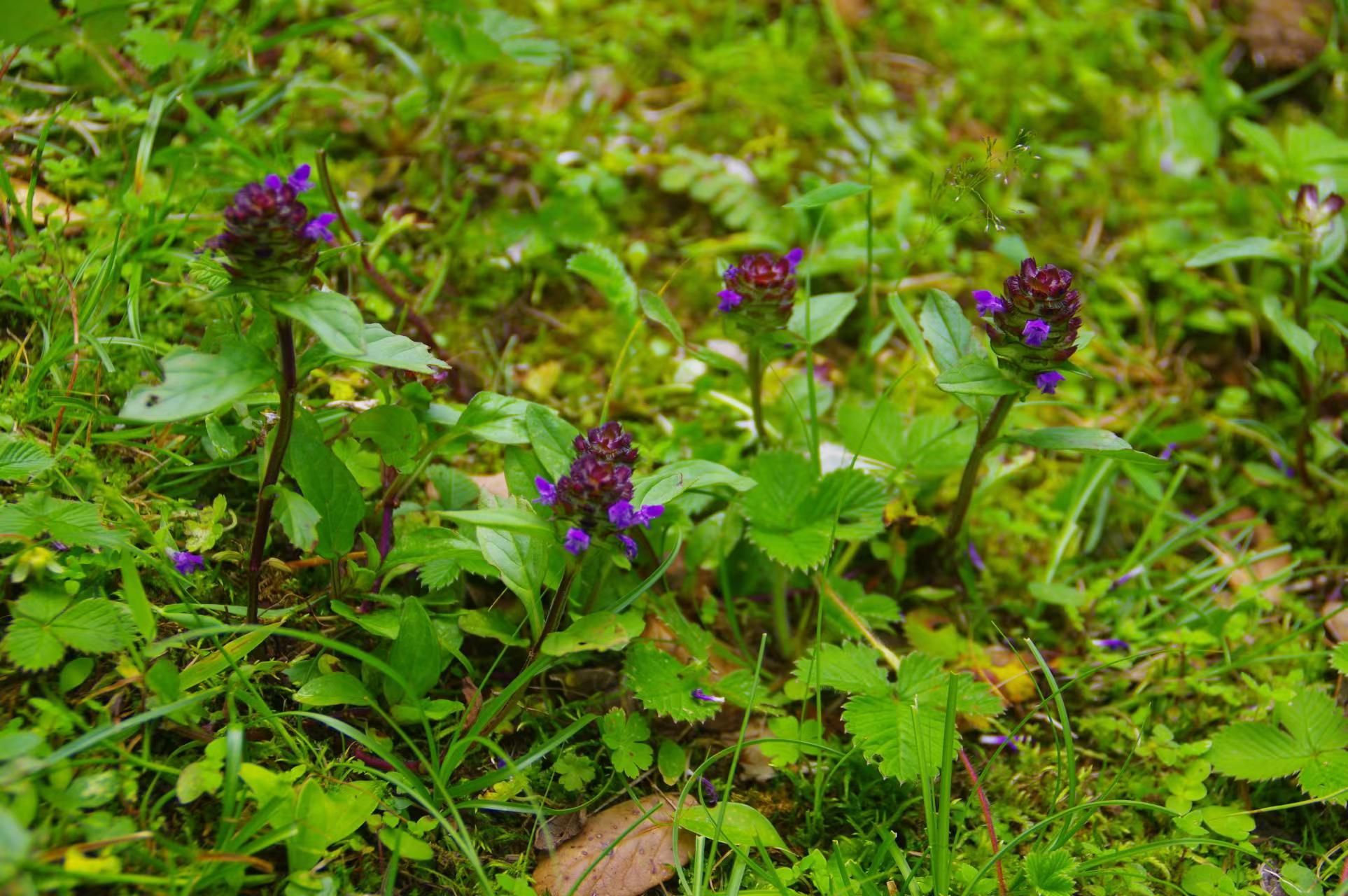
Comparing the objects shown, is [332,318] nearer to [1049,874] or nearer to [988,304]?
[988,304]

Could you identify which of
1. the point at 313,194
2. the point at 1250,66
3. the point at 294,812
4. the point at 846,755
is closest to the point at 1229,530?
the point at 846,755

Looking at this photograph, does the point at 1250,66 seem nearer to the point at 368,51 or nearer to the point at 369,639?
the point at 368,51

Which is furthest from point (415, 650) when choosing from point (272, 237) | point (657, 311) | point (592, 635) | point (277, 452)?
point (657, 311)

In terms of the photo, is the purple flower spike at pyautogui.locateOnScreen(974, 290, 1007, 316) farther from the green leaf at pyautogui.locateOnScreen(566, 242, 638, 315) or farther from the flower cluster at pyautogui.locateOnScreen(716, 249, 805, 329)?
the green leaf at pyautogui.locateOnScreen(566, 242, 638, 315)

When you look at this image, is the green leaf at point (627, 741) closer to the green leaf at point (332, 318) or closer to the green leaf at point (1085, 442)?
the green leaf at point (332, 318)

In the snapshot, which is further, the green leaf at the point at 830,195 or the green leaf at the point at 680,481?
the green leaf at the point at 830,195

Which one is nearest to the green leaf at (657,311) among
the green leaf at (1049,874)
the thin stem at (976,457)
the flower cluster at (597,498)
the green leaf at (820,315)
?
Answer: the green leaf at (820,315)
